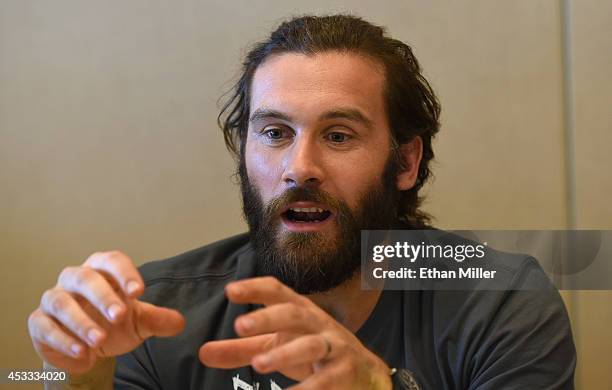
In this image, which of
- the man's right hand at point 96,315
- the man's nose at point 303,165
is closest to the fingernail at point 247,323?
the man's right hand at point 96,315

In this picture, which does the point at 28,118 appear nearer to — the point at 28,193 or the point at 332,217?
the point at 28,193

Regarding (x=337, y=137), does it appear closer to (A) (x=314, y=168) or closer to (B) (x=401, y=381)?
(A) (x=314, y=168)

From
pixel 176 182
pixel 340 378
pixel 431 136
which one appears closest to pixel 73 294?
pixel 340 378

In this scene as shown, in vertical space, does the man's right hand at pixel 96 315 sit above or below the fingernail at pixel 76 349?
above

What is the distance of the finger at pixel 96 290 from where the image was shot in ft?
2.08

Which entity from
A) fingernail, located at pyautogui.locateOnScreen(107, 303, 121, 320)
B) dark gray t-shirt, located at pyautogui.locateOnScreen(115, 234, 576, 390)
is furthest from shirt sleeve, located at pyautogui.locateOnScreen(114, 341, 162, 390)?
fingernail, located at pyautogui.locateOnScreen(107, 303, 121, 320)

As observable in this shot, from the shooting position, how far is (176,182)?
1282mm

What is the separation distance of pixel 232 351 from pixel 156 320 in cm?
9

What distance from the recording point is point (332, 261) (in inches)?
39.7

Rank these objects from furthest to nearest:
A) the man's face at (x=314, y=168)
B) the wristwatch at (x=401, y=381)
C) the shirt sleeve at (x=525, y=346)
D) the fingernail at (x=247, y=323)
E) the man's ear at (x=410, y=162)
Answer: the man's ear at (x=410, y=162)
the man's face at (x=314, y=168)
the shirt sleeve at (x=525, y=346)
the wristwatch at (x=401, y=381)
the fingernail at (x=247, y=323)

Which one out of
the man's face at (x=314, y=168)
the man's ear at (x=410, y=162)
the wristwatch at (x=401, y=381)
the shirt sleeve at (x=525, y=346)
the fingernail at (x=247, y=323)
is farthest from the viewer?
the man's ear at (x=410, y=162)

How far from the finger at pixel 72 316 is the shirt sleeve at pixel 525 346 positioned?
460 mm

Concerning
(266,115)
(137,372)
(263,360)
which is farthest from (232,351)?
(266,115)

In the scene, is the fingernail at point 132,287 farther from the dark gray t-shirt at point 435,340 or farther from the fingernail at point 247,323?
the dark gray t-shirt at point 435,340
